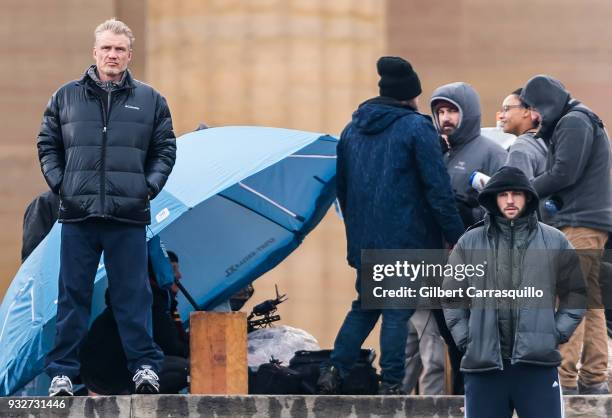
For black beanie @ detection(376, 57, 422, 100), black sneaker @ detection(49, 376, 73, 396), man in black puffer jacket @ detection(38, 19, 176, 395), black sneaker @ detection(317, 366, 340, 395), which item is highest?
black beanie @ detection(376, 57, 422, 100)

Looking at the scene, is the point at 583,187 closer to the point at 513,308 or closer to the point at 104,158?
the point at 513,308

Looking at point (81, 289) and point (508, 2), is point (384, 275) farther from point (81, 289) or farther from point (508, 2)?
point (508, 2)

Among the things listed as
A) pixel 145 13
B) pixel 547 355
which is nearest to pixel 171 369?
pixel 547 355

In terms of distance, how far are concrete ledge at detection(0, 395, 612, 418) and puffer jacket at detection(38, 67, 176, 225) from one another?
0.89m

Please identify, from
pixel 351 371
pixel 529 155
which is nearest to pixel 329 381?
pixel 351 371

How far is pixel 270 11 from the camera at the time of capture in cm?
1538

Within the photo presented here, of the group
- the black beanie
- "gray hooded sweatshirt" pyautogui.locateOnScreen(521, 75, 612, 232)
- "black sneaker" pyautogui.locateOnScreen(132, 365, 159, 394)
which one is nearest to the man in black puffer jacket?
"black sneaker" pyautogui.locateOnScreen(132, 365, 159, 394)

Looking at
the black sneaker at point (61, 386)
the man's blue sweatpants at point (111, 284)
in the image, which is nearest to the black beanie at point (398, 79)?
the man's blue sweatpants at point (111, 284)

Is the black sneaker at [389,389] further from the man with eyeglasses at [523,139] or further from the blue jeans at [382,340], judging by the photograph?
the man with eyeglasses at [523,139]

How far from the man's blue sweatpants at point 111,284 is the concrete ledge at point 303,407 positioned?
256 millimetres

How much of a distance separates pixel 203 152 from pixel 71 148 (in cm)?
140

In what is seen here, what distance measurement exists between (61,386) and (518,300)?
7.23ft

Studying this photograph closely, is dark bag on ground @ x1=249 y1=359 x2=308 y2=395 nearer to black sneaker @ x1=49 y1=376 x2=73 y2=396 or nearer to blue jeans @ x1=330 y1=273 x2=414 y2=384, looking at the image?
blue jeans @ x1=330 y1=273 x2=414 y2=384

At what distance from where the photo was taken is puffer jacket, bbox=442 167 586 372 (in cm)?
873
